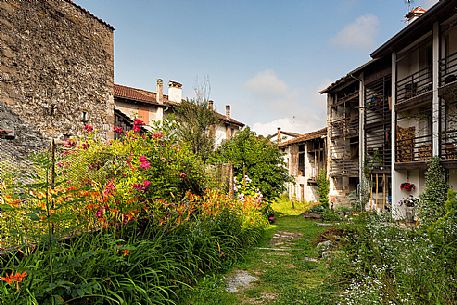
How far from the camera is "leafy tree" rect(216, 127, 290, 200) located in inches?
448

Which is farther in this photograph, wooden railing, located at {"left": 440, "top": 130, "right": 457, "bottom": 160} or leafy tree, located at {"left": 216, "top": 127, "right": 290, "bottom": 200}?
leafy tree, located at {"left": 216, "top": 127, "right": 290, "bottom": 200}

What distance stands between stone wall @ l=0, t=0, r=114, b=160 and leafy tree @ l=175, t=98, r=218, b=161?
627 centimetres

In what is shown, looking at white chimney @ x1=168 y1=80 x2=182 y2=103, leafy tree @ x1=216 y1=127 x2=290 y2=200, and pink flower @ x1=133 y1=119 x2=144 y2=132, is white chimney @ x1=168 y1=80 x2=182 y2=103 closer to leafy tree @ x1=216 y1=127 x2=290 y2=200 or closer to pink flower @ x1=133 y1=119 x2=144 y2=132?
leafy tree @ x1=216 y1=127 x2=290 y2=200

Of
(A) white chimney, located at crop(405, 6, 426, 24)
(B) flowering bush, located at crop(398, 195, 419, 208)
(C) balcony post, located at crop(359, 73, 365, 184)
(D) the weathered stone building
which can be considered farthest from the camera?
(D) the weathered stone building

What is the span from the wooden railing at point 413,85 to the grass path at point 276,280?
837cm

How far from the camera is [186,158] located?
21.4ft

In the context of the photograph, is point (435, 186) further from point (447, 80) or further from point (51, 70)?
point (51, 70)

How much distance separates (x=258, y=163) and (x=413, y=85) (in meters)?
7.26

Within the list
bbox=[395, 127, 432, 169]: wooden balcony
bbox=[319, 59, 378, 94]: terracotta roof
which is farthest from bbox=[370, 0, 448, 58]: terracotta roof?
bbox=[395, 127, 432, 169]: wooden balcony

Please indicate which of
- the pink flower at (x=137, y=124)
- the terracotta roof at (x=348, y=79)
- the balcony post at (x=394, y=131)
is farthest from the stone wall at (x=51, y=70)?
the terracotta roof at (x=348, y=79)

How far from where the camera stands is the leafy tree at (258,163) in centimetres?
1138

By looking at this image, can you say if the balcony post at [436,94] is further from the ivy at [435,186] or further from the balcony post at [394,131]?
the balcony post at [394,131]

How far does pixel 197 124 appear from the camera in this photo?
18203 millimetres

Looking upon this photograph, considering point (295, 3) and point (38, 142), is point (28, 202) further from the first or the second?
point (295, 3)
